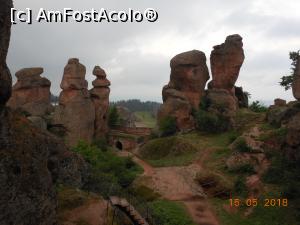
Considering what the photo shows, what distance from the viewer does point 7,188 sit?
990 centimetres

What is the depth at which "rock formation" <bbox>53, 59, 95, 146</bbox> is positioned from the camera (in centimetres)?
4100

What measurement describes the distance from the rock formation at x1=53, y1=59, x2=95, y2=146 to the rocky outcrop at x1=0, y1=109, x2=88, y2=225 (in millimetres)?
29399

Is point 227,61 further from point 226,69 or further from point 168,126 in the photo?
point 168,126

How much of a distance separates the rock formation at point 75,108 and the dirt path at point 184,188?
10484 mm

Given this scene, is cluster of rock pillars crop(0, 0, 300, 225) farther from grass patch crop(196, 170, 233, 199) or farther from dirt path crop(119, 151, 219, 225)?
dirt path crop(119, 151, 219, 225)

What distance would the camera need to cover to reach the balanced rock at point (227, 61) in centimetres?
4628

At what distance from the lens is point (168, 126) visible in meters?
43.4

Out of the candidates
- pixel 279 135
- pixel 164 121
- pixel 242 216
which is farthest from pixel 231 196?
pixel 164 121

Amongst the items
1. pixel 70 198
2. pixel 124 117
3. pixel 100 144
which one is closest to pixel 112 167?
pixel 100 144

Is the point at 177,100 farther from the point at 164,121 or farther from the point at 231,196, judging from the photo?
the point at 231,196

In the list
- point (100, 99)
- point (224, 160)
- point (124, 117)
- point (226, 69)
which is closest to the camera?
point (224, 160)

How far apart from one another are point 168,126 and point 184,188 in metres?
15.8

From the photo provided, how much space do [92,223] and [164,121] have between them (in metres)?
30.0
